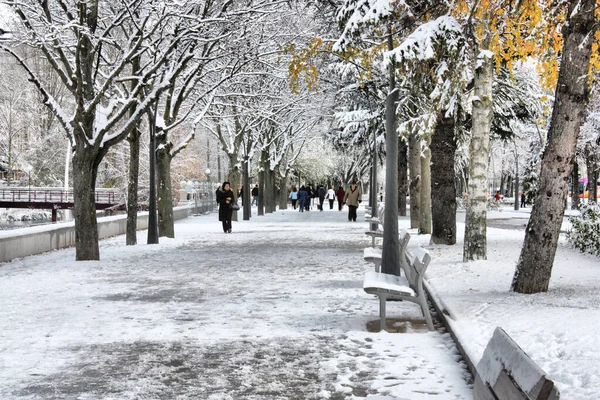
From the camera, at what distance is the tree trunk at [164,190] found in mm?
23969

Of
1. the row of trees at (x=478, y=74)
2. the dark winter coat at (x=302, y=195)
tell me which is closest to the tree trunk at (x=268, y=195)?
the dark winter coat at (x=302, y=195)

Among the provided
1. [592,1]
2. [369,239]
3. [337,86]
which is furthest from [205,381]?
[337,86]

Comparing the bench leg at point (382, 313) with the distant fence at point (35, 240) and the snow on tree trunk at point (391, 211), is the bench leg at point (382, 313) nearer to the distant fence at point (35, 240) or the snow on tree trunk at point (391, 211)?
the snow on tree trunk at point (391, 211)

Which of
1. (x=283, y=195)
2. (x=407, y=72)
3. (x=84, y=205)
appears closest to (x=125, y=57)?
(x=84, y=205)

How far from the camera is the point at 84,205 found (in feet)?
55.1

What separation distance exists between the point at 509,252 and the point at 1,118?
2395 inches

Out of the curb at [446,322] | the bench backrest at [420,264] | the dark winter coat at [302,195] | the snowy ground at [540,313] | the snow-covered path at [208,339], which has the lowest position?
the snow-covered path at [208,339]

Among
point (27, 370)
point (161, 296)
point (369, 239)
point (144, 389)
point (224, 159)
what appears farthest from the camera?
point (224, 159)

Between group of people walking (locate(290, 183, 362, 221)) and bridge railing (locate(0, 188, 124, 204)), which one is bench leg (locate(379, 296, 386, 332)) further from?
bridge railing (locate(0, 188, 124, 204))

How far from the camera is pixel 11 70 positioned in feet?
238

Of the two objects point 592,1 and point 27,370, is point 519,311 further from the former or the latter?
point 27,370

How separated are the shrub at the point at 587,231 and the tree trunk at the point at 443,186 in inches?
111

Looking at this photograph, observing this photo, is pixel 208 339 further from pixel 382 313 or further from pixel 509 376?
pixel 509 376

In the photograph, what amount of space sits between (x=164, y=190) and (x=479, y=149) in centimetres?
1196
